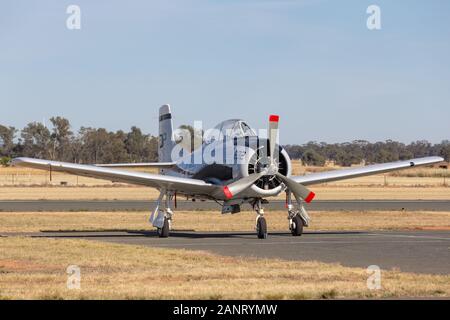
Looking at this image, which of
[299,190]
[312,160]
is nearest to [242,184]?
[299,190]

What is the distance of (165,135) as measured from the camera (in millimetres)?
32781

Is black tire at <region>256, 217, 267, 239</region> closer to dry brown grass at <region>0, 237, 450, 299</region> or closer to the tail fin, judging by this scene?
dry brown grass at <region>0, 237, 450, 299</region>

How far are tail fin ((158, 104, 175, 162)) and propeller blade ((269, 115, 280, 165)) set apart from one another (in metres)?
7.79

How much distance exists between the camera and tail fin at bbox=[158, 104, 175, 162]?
1272 inches

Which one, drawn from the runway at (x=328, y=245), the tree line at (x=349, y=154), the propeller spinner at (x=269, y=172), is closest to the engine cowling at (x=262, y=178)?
the propeller spinner at (x=269, y=172)

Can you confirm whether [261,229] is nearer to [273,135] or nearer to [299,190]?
[299,190]

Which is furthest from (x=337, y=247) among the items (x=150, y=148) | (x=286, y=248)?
(x=150, y=148)

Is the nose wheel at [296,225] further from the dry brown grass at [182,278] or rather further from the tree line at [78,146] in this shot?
the tree line at [78,146]

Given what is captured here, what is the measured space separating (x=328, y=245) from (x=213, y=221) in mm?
12627

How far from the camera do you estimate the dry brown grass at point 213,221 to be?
3100cm

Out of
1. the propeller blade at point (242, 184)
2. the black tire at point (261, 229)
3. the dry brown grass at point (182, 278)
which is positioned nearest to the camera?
the dry brown grass at point (182, 278)

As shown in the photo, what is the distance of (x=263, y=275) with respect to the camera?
15.3m

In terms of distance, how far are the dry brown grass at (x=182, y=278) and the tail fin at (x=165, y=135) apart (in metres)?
12.2
